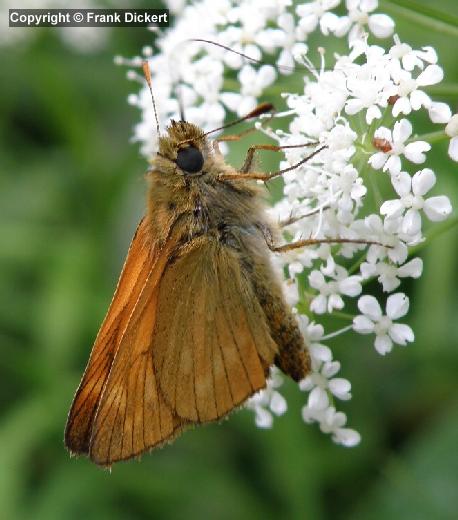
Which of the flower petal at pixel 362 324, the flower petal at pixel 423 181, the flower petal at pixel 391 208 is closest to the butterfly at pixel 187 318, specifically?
the flower petal at pixel 362 324

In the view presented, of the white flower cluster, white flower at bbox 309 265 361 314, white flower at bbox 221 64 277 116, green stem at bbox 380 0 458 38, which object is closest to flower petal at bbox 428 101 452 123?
the white flower cluster

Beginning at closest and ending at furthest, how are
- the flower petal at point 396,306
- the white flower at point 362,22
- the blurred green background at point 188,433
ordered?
the flower petal at point 396,306 → the white flower at point 362,22 → the blurred green background at point 188,433

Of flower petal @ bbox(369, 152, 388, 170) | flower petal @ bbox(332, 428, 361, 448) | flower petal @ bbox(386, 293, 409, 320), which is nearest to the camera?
flower petal @ bbox(369, 152, 388, 170)

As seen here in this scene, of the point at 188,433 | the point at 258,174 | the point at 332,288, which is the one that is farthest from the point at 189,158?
the point at 188,433

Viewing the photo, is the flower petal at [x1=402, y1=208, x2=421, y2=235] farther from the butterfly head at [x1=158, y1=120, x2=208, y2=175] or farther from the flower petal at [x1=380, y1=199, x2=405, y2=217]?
the butterfly head at [x1=158, y1=120, x2=208, y2=175]

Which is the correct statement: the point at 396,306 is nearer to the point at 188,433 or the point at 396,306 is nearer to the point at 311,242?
the point at 311,242

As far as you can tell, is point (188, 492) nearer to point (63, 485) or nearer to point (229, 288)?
point (63, 485)

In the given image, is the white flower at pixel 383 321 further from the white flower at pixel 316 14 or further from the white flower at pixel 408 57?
the white flower at pixel 316 14
